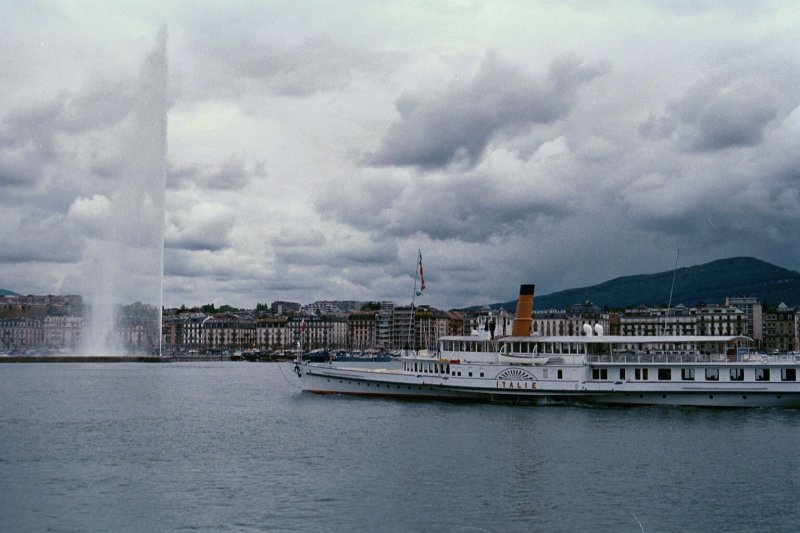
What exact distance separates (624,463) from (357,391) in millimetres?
26182

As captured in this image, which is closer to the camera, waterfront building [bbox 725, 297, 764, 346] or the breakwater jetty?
the breakwater jetty

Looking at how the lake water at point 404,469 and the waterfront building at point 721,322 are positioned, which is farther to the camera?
the waterfront building at point 721,322

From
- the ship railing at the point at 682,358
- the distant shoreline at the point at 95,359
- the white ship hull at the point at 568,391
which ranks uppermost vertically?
→ the ship railing at the point at 682,358

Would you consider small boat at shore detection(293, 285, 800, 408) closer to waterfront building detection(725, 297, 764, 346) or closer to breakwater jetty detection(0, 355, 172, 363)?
breakwater jetty detection(0, 355, 172, 363)

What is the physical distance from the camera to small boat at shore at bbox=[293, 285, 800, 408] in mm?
50250

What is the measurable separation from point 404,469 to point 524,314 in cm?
2335

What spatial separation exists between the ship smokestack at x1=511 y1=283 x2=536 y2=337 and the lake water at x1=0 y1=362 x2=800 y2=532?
5314mm

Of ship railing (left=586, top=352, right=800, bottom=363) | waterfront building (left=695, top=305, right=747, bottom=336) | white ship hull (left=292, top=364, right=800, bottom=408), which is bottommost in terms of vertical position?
white ship hull (left=292, top=364, right=800, bottom=408)

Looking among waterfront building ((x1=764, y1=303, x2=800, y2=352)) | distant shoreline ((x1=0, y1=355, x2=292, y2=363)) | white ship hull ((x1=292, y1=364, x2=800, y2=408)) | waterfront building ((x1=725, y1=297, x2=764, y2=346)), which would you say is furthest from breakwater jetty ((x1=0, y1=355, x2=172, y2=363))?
waterfront building ((x1=764, y1=303, x2=800, y2=352))

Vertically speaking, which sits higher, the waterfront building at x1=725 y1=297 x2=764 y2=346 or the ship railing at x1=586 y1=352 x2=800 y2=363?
the waterfront building at x1=725 y1=297 x2=764 y2=346

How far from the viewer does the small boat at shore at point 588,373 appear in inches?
1978

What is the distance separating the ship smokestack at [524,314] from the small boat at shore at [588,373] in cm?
6

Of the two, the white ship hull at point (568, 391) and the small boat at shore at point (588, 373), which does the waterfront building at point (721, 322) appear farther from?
the white ship hull at point (568, 391)

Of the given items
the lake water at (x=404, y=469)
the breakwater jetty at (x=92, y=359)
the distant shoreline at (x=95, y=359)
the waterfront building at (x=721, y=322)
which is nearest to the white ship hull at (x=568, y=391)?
the lake water at (x=404, y=469)
